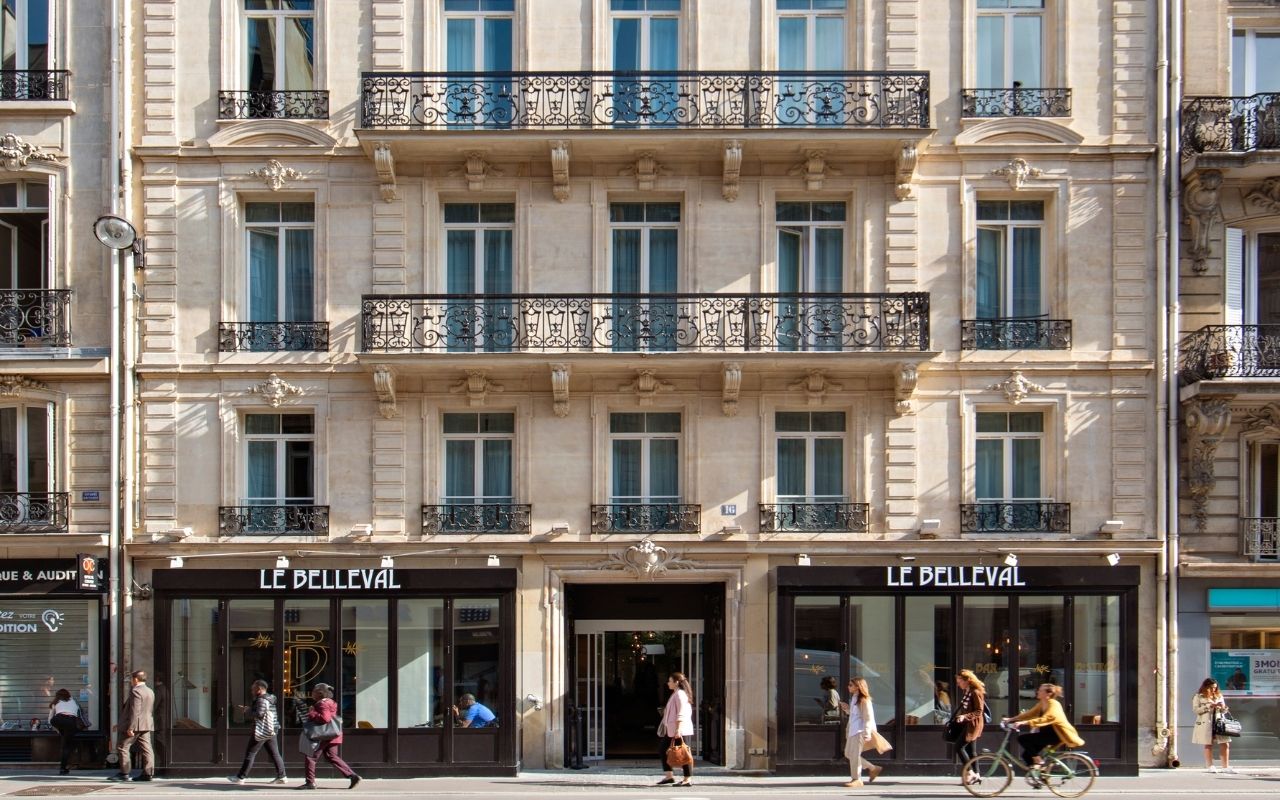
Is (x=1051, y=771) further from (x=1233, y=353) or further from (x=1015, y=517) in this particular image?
(x=1233, y=353)

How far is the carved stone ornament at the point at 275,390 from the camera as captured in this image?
1878 centimetres

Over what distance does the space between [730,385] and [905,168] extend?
3.95 m

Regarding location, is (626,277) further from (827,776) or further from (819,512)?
(827,776)

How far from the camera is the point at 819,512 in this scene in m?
19.1

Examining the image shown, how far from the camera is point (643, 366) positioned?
1856 centimetres

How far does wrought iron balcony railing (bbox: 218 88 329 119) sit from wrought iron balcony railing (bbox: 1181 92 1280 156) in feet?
41.0

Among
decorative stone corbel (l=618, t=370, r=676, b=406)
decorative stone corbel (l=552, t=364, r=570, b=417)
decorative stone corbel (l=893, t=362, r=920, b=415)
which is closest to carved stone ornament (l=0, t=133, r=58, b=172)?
decorative stone corbel (l=552, t=364, r=570, b=417)

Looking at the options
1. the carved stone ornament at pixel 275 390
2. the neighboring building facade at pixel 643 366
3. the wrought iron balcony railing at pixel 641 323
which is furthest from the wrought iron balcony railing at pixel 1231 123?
the carved stone ornament at pixel 275 390

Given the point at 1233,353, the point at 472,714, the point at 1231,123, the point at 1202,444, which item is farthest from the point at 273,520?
the point at 1231,123

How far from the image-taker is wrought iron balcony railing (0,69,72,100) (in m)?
19.1

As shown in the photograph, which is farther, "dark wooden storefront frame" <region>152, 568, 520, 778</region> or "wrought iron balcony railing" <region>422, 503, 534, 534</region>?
"wrought iron balcony railing" <region>422, 503, 534, 534</region>

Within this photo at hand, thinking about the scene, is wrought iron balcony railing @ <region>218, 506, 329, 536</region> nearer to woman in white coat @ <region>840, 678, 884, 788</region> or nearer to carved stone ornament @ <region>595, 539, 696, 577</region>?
carved stone ornament @ <region>595, 539, 696, 577</region>

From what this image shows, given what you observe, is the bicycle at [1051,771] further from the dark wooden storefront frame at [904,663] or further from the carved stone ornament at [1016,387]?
the carved stone ornament at [1016,387]

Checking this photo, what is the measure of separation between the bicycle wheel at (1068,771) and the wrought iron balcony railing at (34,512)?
13.6 metres
